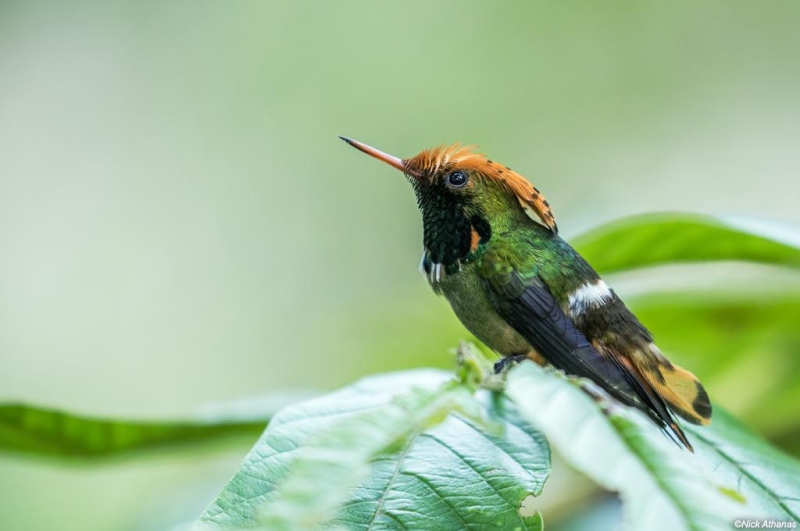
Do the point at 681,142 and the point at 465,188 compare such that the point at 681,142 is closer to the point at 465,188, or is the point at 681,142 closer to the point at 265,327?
the point at 265,327

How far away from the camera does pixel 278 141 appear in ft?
25.2

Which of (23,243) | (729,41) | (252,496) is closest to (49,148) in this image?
(23,243)

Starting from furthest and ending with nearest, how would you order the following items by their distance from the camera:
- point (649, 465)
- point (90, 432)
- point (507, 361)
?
point (90, 432)
point (507, 361)
point (649, 465)

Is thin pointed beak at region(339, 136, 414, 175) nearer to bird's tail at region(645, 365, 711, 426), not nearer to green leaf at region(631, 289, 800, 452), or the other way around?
bird's tail at region(645, 365, 711, 426)

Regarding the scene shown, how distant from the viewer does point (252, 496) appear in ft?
3.41

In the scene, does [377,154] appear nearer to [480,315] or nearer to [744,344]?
[480,315]

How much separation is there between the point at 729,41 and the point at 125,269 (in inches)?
250

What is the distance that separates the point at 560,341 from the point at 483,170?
0.41 meters

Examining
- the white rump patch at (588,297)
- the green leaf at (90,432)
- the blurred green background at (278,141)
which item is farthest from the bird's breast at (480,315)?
the blurred green background at (278,141)

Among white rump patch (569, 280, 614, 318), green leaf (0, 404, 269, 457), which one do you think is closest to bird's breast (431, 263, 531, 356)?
white rump patch (569, 280, 614, 318)

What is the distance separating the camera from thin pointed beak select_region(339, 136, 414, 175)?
136 centimetres

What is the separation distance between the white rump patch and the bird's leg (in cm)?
13

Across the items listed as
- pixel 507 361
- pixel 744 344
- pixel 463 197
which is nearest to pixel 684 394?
pixel 507 361

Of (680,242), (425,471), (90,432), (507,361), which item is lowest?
(90,432)
